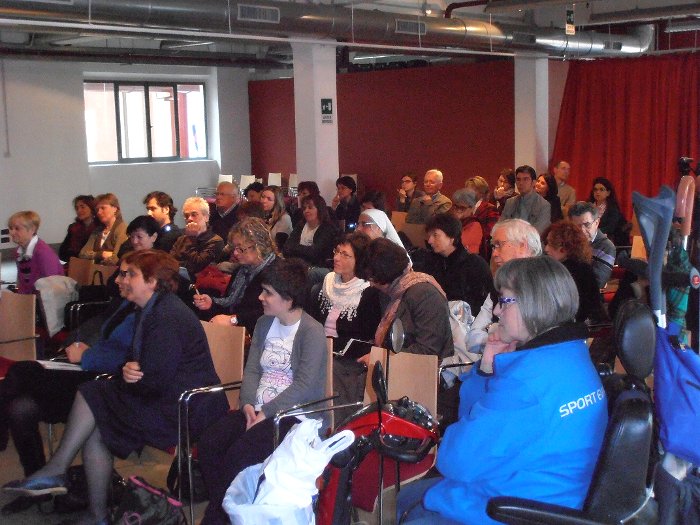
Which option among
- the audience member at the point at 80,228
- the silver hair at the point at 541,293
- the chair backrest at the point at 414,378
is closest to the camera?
the silver hair at the point at 541,293

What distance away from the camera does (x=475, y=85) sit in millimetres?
12555

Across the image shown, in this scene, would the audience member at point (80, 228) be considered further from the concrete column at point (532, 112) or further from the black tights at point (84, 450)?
the concrete column at point (532, 112)

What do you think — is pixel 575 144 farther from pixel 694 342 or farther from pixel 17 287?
pixel 694 342

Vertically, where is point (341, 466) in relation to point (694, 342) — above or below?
below

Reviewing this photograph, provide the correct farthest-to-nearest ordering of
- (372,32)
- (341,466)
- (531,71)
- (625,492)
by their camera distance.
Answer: (531,71) < (372,32) < (341,466) < (625,492)

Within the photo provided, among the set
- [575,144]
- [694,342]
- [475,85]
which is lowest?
[694,342]

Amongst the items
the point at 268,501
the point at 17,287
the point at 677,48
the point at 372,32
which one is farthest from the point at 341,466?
the point at 677,48

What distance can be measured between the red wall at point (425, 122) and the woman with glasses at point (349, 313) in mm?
7791

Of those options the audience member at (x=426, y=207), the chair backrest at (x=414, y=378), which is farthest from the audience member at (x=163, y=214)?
the chair backrest at (x=414, y=378)

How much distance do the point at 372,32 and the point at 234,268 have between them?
350 centimetres

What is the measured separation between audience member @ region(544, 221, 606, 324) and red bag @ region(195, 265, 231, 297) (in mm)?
2094

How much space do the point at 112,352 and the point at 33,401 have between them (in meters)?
0.43

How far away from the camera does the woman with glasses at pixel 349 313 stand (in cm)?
437

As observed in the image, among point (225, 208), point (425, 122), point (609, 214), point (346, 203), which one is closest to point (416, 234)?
point (346, 203)
